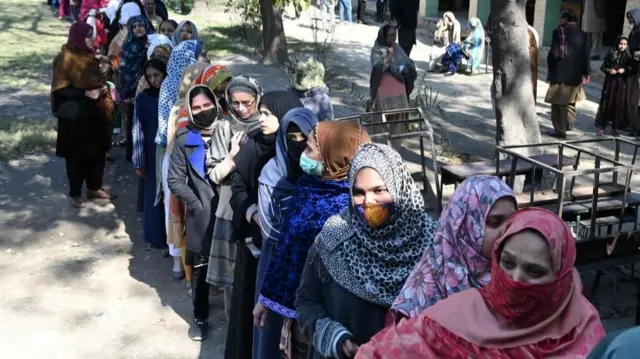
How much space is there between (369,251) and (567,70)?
7429 millimetres

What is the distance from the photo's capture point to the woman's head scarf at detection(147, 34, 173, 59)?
6.99 m

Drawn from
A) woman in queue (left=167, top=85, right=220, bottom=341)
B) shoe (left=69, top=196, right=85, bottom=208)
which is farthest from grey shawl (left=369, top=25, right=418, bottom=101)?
woman in queue (left=167, top=85, right=220, bottom=341)

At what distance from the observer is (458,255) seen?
2.54 meters

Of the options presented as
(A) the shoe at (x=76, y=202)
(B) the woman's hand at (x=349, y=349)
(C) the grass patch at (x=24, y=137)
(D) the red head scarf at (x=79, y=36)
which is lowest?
(A) the shoe at (x=76, y=202)

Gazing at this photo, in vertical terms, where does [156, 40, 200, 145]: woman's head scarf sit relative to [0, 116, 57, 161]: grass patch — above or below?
above

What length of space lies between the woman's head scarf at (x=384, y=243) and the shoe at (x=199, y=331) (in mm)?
2474

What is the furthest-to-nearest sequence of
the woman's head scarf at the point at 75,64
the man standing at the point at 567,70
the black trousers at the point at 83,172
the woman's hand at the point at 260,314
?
the man standing at the point at 567,70
the black trousers at the point at 83,172
the woman's head scarf at the point at 75,64
the woman's hand at the point at 260,314

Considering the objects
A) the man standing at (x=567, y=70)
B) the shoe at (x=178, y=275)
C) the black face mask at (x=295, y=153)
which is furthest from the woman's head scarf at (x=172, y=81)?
the man standing at (x=567, y=70)

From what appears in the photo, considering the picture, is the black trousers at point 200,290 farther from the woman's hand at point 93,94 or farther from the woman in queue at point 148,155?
the woman's hand at point 93,94

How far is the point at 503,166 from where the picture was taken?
5.68 metres

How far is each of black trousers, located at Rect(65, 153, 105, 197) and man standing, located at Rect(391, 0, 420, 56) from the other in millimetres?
5676

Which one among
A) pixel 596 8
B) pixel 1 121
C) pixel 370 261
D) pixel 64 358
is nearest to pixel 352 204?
pixel 370 261

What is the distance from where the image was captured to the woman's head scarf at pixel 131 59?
7828 mm

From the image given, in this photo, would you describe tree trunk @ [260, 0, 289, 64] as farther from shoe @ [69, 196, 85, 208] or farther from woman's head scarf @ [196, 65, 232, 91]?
woman's head scarf @ [196, 65, 232, 91]
